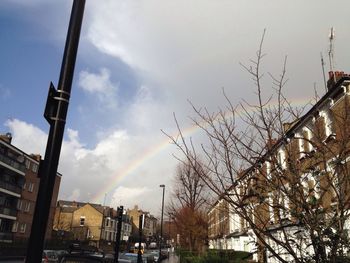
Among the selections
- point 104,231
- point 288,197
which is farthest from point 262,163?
point 104,231

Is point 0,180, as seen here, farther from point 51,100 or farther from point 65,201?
point 65,201

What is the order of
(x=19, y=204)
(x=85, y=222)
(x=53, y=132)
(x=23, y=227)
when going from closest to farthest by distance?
(x=53, y=132) → (x=19, y=204) → (x=23, y=227) → (x=85, y=222)

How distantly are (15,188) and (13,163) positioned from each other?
374cm

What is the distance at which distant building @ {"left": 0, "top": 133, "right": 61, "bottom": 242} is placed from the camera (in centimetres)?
5403

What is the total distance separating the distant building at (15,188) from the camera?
54.0 metres

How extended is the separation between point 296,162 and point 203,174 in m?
1.41

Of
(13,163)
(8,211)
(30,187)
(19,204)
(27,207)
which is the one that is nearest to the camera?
(8,211)

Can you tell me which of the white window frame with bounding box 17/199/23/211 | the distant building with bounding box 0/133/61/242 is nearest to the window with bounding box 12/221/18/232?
the distant building with bounding box 0/133/61/242

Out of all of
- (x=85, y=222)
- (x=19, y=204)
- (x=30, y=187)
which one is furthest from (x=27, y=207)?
(x=85, y=222)

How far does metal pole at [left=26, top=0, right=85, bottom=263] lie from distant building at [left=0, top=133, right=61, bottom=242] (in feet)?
167

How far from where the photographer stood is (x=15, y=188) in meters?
57.0

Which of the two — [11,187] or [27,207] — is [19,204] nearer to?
[27,207]

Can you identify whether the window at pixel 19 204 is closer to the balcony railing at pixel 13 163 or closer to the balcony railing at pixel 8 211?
the balcony railing at pixel 8 211

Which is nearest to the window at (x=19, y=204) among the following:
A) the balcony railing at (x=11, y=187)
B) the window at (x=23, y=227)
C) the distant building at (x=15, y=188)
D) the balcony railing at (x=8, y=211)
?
the distant building at (x=15, y=188)
